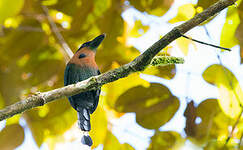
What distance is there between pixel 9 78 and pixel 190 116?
196cm

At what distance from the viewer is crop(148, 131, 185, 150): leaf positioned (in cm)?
267

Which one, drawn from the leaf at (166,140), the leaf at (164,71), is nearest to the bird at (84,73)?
the leaf at (164,71)

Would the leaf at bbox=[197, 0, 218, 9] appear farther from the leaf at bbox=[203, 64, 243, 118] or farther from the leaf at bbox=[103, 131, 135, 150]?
the leaf at bbox=[103, 131, 135, 150]

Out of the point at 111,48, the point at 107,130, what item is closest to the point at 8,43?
the point at 111,48

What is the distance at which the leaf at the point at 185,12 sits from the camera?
2795 millimetres

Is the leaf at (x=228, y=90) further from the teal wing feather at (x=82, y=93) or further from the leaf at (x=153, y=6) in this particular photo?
the teal wing feather at (x=82, y=93)

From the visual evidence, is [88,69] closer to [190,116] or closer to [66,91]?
[66,91]

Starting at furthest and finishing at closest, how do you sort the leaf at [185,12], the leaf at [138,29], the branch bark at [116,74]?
the leaf at [138,29] → the leaf at [185,12] → the branch bark at [116,74]

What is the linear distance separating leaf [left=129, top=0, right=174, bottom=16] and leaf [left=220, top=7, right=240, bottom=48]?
69 cm

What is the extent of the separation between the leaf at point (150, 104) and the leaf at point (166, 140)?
0.21m

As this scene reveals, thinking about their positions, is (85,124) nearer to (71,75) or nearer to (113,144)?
(113,144)

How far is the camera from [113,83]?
9.61 feet

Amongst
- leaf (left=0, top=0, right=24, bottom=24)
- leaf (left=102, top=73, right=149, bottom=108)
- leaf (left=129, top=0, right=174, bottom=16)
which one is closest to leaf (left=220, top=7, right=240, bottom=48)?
leaf (left=129, top=0, right=174, bottom=16)

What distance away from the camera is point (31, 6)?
3.56 m
